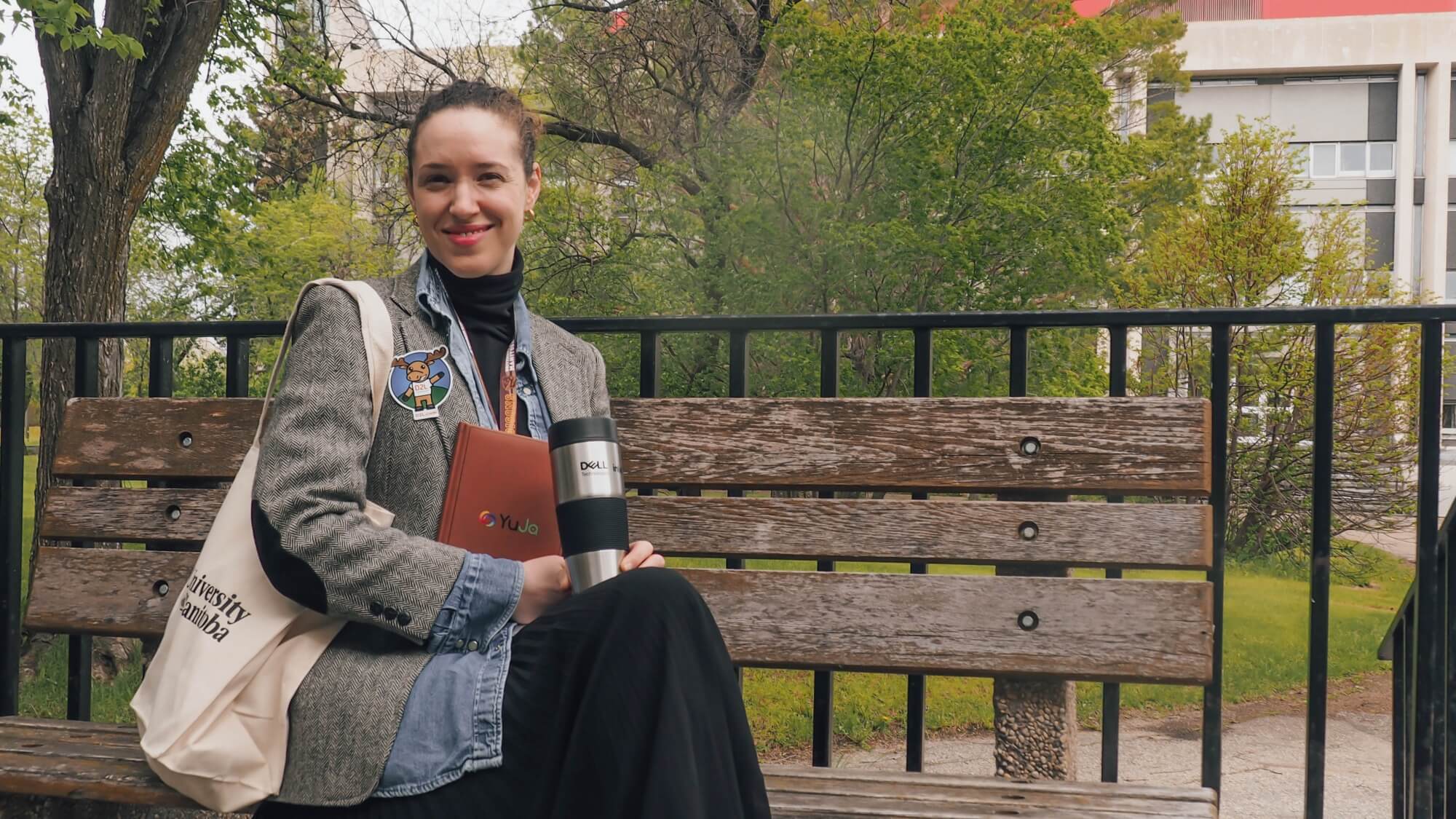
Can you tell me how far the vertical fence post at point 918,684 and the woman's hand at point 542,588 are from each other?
862 millimetres

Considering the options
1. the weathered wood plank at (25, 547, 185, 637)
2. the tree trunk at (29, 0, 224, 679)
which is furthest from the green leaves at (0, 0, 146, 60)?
the weathered wood plank at (25, 547, 185, 637)

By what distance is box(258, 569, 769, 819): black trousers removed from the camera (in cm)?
157

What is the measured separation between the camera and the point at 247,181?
1103cm

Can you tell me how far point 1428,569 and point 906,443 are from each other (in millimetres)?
1062

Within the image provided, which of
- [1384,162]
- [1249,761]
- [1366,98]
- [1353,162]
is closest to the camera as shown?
[1249,761]

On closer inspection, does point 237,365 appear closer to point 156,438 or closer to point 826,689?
point 156,438

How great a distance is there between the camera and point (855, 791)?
204cm

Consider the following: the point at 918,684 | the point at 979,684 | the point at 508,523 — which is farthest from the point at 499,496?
the point at 979,684

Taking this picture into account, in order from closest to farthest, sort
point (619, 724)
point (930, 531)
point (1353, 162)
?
point (619, 724)
point (930, 531)
point (1353, 162)

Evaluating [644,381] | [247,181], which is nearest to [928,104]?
[247,181]

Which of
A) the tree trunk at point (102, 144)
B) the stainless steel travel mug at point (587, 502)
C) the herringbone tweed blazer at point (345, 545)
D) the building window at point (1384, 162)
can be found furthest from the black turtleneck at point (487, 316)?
the building window at point (1384, 162)

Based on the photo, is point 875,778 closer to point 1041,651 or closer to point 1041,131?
point 1041,651

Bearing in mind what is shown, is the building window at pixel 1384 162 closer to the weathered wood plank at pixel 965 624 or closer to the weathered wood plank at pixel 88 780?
the weathered wood plank at pixel 965 624

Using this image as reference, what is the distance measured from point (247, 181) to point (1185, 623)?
10.8m
